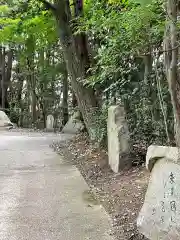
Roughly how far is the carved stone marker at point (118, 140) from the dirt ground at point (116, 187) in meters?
0.16

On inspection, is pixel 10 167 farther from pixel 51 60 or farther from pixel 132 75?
pixel 51 60

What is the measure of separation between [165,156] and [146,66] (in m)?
3.19

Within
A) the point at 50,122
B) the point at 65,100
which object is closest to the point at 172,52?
the point at 65,100

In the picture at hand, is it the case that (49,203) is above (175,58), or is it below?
below

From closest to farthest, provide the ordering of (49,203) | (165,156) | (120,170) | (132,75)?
(165,156) < (49,203) < (120,170) < (132,75)

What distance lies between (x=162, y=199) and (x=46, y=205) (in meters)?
2.00

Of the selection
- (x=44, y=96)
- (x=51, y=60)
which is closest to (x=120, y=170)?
(x=44, y=96)

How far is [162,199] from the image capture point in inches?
137

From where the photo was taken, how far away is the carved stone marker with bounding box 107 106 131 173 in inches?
241

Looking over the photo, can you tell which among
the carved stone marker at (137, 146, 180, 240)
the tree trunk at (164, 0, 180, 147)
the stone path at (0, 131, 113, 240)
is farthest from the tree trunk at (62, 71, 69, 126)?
the carved stone marker at (137, 146, 180, 240)

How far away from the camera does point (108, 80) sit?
7.28 metres

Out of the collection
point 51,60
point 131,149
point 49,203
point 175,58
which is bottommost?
point 49,203

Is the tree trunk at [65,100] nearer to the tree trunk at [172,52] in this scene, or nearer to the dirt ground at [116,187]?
the dirt ground at [116,187]

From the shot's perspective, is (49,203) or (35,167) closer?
(49,203)
